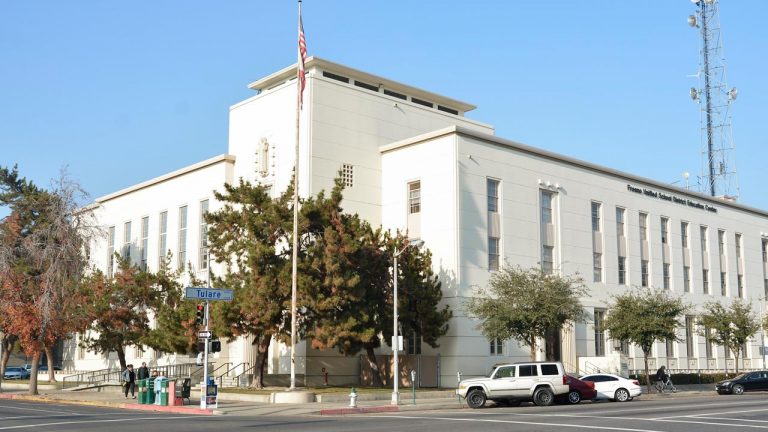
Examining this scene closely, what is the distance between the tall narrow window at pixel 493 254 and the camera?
163ft

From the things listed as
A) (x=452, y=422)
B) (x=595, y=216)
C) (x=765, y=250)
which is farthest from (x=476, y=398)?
(x=765, y=250)

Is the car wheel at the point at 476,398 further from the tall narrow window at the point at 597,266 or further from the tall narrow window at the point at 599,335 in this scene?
the tall narrow window at the point at 597,266

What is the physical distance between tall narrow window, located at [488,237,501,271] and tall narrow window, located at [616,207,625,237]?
13.3m

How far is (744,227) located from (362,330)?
46.5 metres

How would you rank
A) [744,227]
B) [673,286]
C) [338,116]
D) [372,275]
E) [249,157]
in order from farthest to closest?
[744,227], [673,286], [249,157], [338,116], [372,275]

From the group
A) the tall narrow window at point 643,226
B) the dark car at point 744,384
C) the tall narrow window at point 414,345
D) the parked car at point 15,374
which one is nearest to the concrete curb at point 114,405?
the tall narrow window at point 414,345

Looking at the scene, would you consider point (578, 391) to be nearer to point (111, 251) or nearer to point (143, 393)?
point (143, 393)

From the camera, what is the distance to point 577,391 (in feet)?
120

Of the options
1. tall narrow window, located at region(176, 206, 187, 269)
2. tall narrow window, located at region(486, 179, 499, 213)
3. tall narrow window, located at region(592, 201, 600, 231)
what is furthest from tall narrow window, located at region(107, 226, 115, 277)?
tall narrow window, located at region(592, 201, 600, 231)

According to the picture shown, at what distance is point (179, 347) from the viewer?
1754 inches

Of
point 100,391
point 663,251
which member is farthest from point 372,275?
point 663,251

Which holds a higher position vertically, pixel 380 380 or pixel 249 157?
pixel 249 157

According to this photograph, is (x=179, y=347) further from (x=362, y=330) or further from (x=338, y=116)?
(x=338, y=116)

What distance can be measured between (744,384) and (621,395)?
11.8 metres
